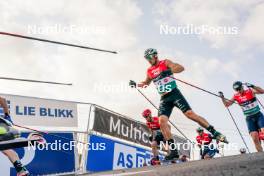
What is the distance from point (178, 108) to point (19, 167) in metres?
3.45

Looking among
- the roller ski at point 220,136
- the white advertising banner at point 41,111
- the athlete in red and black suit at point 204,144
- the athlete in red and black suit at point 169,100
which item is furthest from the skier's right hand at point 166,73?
the athlete in red and black suit at point 204,144

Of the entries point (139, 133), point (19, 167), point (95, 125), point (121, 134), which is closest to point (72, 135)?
point (95, 125)

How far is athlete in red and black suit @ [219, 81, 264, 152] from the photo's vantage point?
1020 centimetres

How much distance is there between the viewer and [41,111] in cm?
1246

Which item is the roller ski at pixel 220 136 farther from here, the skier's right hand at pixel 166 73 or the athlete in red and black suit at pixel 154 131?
the athlete in red and black suit at pixel 154 131

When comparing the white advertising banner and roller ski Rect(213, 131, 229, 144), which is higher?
the white advertising banner

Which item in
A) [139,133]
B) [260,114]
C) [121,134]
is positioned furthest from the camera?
[139,133]

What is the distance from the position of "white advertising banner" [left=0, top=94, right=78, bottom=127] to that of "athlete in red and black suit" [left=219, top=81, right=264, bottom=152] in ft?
18.8

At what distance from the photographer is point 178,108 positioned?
792 centimetres

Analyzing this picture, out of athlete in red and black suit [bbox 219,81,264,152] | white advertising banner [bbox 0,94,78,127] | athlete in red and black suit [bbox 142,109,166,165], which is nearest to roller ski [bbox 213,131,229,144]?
athlete in red and black suit [bbox 219,81,264,152]

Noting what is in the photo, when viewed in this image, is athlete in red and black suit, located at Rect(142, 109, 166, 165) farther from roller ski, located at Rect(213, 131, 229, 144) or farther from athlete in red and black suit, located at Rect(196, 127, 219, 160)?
roller ski, located at Rect(213, 131, 229, 144)

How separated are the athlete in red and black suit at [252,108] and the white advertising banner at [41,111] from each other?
5726 mm

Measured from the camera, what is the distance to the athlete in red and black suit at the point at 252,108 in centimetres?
1020

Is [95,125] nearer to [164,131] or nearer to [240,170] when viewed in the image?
[164,131]
